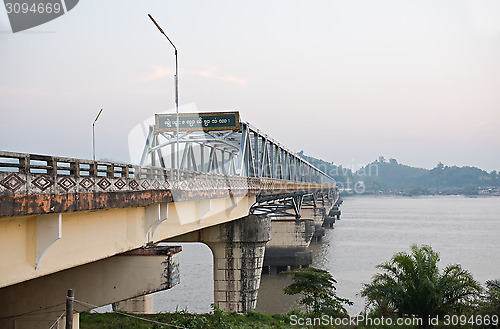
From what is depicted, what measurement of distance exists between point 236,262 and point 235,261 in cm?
7

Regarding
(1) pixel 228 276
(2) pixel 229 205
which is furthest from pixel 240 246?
(2) pixel 229 205

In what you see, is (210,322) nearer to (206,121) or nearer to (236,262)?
(236,262)

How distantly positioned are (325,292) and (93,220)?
11685 millimetres

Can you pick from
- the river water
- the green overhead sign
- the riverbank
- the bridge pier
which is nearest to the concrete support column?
the bridge pier

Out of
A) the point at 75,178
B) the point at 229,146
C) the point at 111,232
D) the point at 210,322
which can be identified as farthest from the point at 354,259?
the point at 75,178

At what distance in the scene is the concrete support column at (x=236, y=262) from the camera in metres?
26.6

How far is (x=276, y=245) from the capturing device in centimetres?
4784

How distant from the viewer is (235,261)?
87.4 ft

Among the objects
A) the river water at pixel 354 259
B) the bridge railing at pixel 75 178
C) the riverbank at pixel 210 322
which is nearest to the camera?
the bridge railing at pixel 75 178

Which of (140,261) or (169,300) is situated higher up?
(140,261)

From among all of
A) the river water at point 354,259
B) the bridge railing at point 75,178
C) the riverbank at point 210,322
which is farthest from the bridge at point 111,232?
the river water at point 354,259

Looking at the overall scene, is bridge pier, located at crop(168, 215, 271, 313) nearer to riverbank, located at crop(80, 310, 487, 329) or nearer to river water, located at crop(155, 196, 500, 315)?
river water, located at crop(155, 196, 500, 315)

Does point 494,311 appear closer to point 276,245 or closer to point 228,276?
point 228,276

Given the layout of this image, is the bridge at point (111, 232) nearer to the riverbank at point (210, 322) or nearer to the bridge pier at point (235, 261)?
the bridge pier at point (235, 261)
